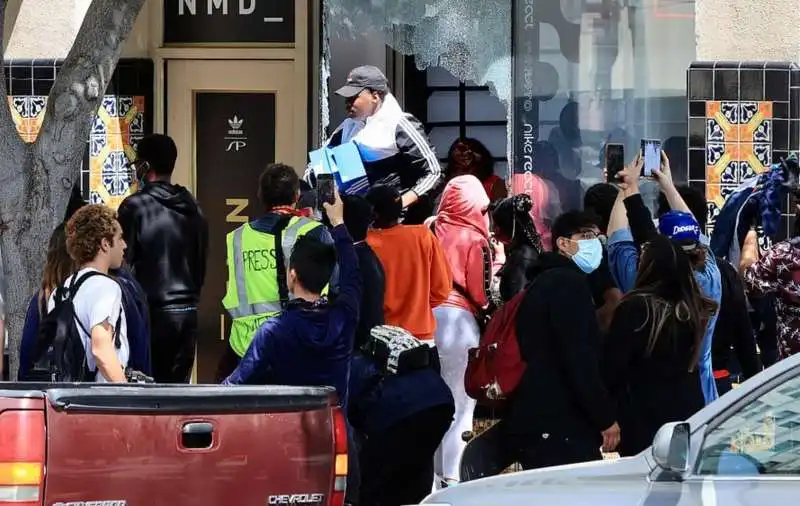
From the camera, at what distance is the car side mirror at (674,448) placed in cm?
496

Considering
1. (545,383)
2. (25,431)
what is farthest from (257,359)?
(25,431)

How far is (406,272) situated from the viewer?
9.55 m

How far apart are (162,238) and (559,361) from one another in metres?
2.98

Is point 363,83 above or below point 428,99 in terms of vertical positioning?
below

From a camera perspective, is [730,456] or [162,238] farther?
[162,238]

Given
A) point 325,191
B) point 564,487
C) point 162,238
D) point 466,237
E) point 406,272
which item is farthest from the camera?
point 466,237

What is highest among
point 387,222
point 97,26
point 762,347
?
point 97,26

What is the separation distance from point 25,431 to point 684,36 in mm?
6746

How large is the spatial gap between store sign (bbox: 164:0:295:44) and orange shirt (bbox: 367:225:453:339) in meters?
3.05

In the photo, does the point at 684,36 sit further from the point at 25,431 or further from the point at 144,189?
the point at 25,431

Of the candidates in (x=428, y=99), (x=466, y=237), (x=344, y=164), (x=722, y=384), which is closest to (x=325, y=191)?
(x=344, y=164)

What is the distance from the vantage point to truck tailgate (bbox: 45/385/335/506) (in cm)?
595

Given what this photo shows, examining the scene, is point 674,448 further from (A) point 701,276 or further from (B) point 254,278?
(B) point 254,278

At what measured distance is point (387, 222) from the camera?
954 cm
